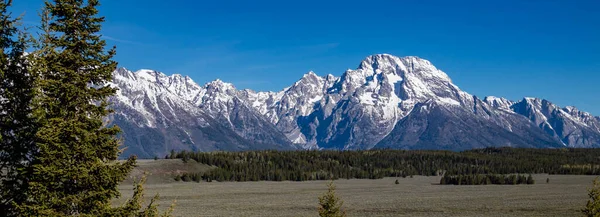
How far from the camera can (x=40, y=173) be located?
19.6 m

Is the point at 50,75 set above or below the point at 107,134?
above

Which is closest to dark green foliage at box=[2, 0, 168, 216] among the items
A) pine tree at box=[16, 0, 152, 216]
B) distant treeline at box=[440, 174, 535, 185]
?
pine tree at box=[16, 0, 152, 216]

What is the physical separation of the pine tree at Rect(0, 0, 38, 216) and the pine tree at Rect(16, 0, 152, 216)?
445 millimetres

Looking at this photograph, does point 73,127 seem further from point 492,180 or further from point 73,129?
point 492,180

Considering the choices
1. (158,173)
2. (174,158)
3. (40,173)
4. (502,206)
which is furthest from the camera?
(174,158)

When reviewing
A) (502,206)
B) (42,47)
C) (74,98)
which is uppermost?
(42,47)

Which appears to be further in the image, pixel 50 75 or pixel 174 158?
pixel 174 158

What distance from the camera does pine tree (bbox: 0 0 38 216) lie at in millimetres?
20219

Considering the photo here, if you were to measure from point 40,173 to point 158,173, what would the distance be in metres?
147

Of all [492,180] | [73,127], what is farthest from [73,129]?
[492,180]

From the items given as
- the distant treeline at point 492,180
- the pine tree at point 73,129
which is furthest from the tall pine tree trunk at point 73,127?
the distant treeline at point 492,180

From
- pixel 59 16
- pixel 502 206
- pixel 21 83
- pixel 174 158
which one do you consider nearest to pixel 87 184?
pixel 21 83

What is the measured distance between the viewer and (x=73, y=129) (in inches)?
798

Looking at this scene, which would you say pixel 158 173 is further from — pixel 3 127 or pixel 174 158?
pixel 3 127
